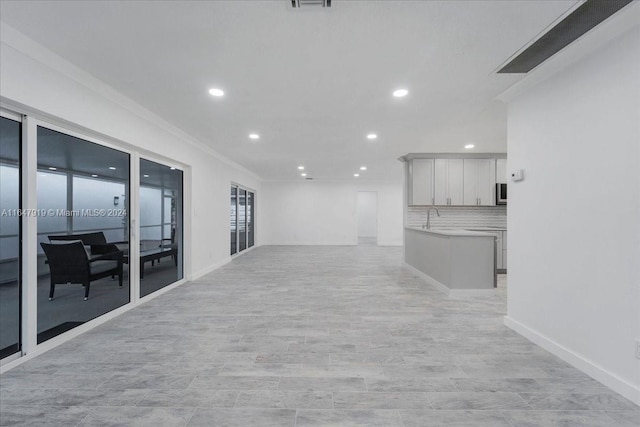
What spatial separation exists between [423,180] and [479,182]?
1227 millimetres

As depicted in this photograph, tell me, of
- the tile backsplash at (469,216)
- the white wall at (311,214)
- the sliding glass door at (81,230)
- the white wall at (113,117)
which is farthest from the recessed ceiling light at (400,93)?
the white wall at (311,214)

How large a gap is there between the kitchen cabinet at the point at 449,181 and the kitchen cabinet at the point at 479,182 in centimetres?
11

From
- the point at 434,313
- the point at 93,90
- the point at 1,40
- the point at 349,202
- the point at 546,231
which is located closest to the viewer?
the point at 1,40

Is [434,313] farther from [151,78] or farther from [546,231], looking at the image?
[151,78]

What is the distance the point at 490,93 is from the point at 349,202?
333 inches

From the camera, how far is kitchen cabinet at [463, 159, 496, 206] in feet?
21.0

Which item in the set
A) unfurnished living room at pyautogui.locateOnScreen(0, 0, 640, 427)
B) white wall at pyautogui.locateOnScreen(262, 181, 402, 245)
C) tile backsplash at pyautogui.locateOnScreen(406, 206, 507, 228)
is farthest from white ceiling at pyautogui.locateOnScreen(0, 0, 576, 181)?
white wall at pyautogui.locateOnScreen(262, 181, 402, 245)

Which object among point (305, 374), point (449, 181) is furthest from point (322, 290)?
point (449, 181)

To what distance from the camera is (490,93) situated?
3.21 meters

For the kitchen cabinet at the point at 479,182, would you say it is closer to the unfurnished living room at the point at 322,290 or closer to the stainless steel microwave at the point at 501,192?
the stainless steel microwave at the point at 501,192

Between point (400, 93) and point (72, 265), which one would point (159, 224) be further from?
point (400, 93)

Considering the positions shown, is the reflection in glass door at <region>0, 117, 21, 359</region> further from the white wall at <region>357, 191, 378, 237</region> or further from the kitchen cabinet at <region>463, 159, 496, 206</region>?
the white wall at <region>357, 191, 378, 237</region>

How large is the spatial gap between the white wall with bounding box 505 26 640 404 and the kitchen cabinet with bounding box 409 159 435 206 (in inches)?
135

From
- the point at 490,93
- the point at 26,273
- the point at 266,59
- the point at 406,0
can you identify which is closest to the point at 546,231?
the point at 490,93
